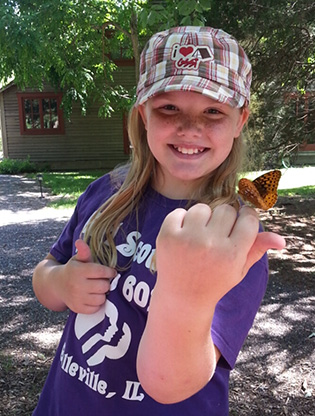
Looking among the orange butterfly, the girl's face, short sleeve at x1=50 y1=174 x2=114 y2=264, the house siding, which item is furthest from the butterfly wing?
the house siding

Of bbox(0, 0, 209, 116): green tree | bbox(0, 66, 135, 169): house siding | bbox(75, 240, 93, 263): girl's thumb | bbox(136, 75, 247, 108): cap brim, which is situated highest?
bbox(0, 0, 209, 116): green tree

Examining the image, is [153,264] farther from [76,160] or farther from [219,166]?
[76,160]

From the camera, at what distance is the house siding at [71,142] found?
17125 millimetres

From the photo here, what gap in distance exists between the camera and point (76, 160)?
57.1ft

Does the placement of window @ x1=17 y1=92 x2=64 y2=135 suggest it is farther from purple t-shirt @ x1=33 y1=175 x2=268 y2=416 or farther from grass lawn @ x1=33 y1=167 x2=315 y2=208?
purple t-shirt @ x1=33 y1=175 x2=268 y2=416

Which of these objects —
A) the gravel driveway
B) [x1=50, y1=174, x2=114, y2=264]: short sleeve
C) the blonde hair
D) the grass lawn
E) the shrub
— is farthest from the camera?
the shrub

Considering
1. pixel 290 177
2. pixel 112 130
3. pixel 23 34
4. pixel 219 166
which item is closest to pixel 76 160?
pixel 112 130

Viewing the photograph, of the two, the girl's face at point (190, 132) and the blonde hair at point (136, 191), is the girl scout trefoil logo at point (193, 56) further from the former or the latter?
the blonde hair at point (136, 191)

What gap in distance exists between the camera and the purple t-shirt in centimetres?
107

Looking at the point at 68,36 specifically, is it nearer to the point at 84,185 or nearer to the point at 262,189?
the point at 84,185

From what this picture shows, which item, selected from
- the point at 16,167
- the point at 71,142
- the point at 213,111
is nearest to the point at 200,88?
the point at 213,111

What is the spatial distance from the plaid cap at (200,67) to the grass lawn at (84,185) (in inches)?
315

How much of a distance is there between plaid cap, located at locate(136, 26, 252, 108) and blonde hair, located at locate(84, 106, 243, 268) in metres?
0.18

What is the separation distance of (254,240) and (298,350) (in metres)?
3.09
